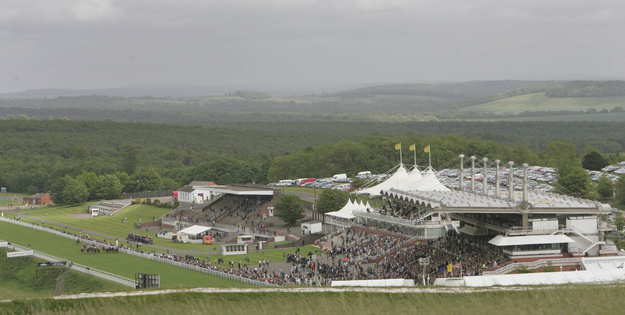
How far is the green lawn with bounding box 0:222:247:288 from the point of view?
52.4 metres

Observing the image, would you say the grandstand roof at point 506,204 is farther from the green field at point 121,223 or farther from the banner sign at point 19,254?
the banner sign at point 19,254

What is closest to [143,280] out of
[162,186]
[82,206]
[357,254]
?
[357,254]

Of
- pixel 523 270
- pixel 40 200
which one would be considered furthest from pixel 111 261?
Answer: pixel 40 200

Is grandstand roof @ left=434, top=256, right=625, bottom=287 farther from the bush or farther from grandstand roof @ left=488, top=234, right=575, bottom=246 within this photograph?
Answer: grandstand roof @ left=488, top=234, right=575, bottom=246

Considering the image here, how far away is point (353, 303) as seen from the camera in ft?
103

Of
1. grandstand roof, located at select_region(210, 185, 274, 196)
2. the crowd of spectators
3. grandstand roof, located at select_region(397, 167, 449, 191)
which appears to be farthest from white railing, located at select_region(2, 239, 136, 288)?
grandstand roof, located at select_region(397, 167, 449, 191)

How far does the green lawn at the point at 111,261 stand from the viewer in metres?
52.4

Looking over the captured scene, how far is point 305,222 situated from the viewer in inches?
A: 3068

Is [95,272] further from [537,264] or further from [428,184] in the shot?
[537,264]

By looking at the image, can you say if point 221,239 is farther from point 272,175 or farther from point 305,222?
point 272,175

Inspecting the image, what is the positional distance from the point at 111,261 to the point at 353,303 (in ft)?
121

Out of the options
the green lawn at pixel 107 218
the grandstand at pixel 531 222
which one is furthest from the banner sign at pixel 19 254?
the grandstand at pixel 531 222

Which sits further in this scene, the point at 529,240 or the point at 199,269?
the point at 199,269

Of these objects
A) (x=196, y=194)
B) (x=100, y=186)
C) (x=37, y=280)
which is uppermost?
(x=37, y=280)
